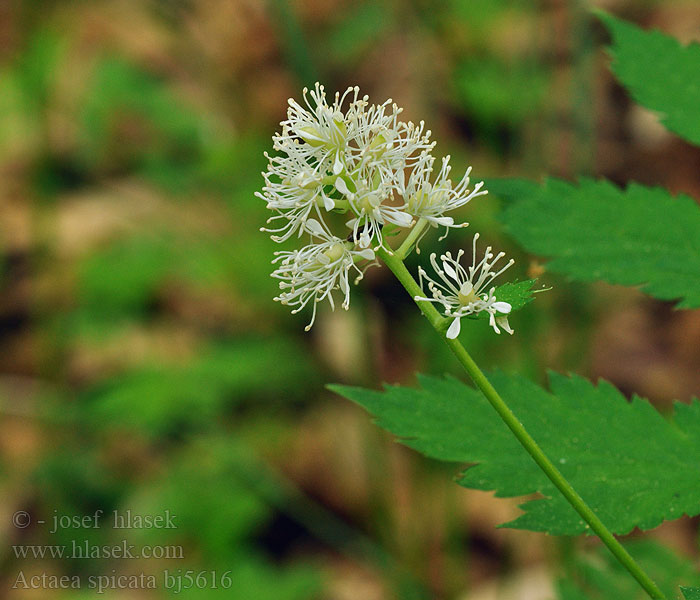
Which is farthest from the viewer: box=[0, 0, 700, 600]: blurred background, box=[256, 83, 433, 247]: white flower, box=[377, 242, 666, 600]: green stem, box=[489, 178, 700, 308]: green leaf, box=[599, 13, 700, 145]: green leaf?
box=[0, 0, 700, 600]: blurred background

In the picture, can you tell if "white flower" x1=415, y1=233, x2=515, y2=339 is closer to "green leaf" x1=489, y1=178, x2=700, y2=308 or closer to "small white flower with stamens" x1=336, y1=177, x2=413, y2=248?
"small white flower with stamens" x1=336, y1=177, x2=413, y2=248

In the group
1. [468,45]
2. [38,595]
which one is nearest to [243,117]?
[468,45]

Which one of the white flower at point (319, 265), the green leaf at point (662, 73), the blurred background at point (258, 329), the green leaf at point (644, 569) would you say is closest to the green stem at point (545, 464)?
the white flower at point (319, 265)

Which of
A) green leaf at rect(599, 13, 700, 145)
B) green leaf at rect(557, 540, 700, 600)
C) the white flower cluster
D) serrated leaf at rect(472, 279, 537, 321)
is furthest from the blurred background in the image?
serrated leaf at rect(472, 279, 537, 321)

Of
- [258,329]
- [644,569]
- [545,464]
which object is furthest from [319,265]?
[258,329]

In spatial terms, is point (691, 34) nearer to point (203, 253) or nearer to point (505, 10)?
point (505, 10)

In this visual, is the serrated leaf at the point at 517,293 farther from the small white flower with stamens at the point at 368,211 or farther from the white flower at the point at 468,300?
the small white flower with stamens at the point at 368,211
